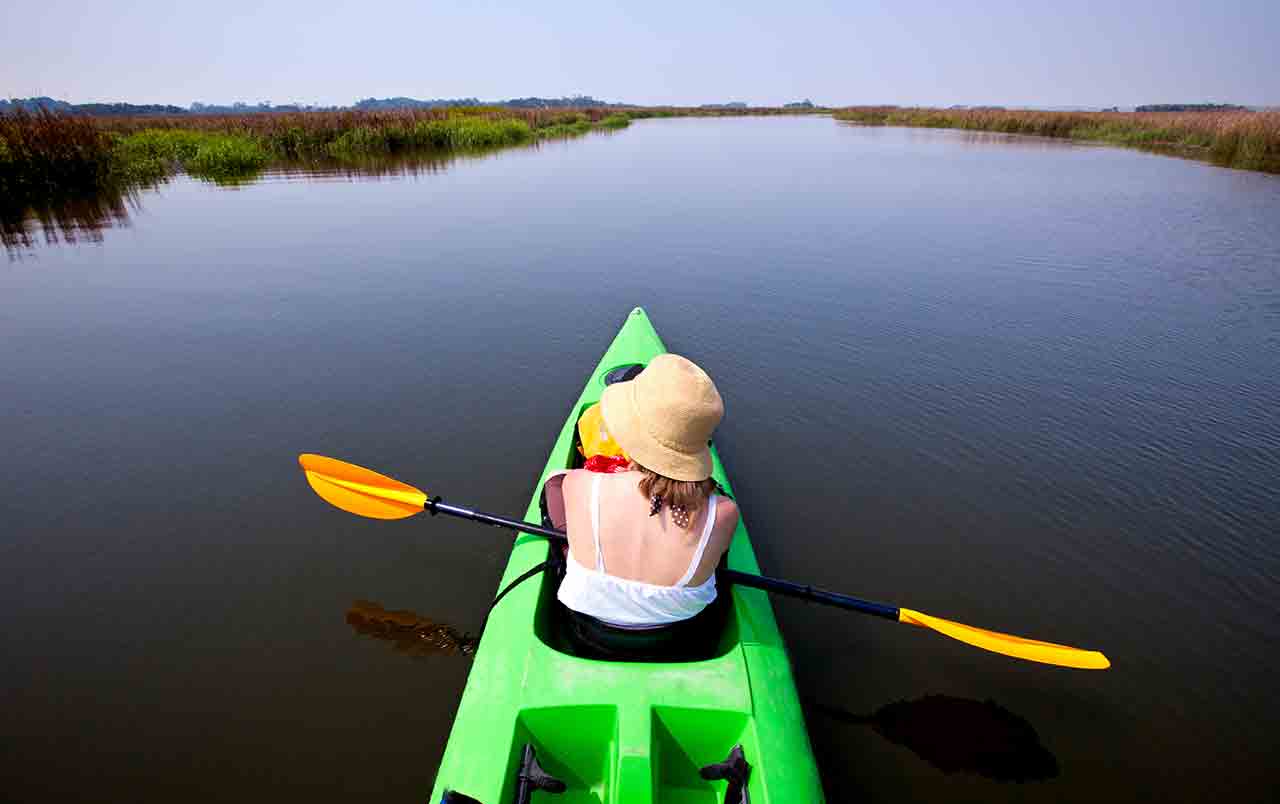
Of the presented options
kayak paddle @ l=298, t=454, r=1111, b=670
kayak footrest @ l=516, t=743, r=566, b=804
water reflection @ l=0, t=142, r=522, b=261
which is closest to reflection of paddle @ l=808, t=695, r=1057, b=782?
kayak paddle @ l=298, t=454, r=1111, b=670

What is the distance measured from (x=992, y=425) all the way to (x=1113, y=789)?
10.2 feet

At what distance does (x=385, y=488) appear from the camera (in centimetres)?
355

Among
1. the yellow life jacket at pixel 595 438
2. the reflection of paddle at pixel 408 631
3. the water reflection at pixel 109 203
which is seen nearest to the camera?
the yellow life jacket at pixel 595 438

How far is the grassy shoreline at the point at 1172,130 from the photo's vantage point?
1944cm

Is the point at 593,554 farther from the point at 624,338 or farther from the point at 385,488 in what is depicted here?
the point at 624,338

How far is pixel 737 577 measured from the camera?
2.66 m

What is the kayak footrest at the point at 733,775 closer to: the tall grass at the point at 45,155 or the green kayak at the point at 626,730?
the green kayak at the point at 626,730

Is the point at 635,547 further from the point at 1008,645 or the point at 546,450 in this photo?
the point at 546,450

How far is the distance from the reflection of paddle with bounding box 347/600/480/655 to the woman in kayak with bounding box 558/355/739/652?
148cm

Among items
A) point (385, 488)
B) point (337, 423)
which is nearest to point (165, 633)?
point (385, 488)

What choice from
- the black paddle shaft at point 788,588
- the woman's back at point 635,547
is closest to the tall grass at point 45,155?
the black paddle shaft at point 788,588

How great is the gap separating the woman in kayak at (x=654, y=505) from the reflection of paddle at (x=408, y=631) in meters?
1.48

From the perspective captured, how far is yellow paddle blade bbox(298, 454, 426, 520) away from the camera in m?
3.48

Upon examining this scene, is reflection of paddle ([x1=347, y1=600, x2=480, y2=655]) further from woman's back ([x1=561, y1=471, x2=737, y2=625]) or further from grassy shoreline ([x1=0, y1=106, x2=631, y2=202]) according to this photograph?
grassy shoreline ([x1=0, y1=106, x2=631, y2=202])
